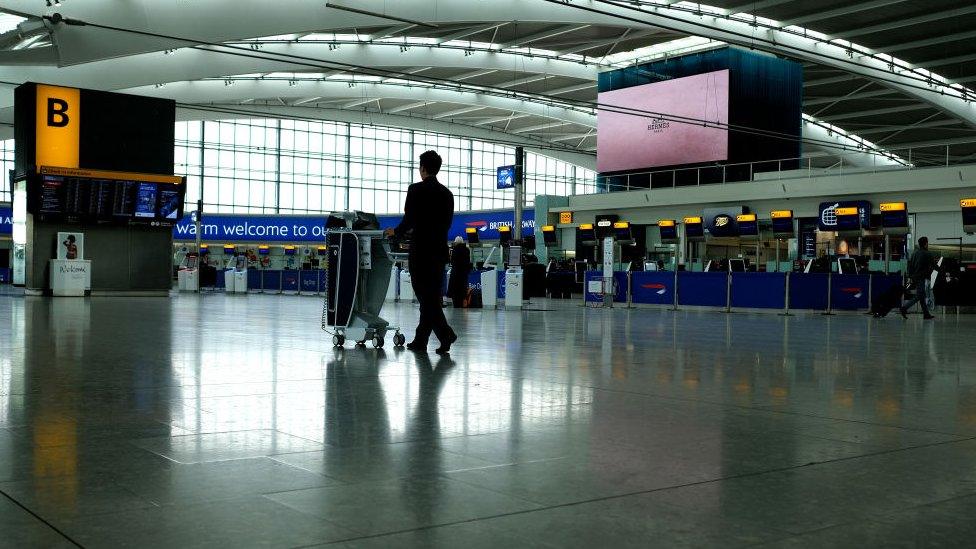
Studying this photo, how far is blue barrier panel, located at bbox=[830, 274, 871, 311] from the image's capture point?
2086 cm

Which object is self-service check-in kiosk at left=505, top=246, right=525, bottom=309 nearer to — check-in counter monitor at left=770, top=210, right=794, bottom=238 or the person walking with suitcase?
the person walking with suitcase

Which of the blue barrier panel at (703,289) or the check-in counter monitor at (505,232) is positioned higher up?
the check-in counter monitor at (505,232)

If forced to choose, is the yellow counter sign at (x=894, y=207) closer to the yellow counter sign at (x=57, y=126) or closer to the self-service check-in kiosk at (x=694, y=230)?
the self-service check-in kiosk at (x=694, y=230)

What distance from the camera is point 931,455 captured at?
121 inches

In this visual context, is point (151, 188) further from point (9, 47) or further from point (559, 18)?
point (559, 18)

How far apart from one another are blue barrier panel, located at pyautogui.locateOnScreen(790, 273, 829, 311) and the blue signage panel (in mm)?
6158

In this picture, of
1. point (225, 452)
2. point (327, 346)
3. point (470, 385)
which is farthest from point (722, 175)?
point (225, 452)

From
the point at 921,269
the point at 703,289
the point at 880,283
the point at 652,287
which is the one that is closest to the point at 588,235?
the point at 652,287

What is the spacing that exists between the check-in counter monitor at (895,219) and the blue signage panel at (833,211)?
5.30 feet

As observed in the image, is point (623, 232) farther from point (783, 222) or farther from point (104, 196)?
point (104, 196)

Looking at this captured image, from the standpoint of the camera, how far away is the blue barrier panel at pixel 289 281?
3488cm

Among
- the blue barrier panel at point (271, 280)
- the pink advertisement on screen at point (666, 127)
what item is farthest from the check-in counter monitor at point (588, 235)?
the blue barrier panel at point (271, 280)

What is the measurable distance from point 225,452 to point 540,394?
1987 mm

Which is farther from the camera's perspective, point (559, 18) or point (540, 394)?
point (559, 18)
